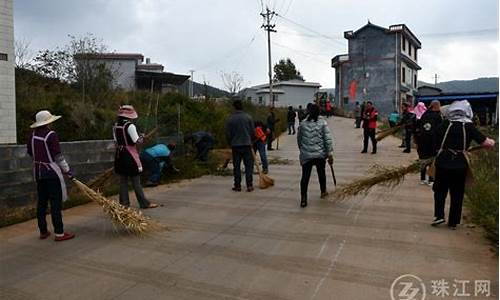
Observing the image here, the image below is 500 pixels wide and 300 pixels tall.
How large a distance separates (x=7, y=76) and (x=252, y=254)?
5644mm

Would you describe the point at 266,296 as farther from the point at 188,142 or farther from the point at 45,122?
the point at 188,142

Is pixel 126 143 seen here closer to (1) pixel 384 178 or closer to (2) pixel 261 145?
(1) pixel 384 178

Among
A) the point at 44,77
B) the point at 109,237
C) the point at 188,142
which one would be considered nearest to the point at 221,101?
the point at 44,77

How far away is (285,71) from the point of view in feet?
225

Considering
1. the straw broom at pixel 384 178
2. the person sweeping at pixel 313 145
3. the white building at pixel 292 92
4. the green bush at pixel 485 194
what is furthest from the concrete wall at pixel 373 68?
the straw broom at pixel 384 178

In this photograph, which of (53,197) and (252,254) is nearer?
(252,254)

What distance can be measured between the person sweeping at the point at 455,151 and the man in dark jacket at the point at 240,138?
11.6 ft

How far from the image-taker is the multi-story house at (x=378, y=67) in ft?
141

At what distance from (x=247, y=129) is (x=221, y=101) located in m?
Result: 11.8

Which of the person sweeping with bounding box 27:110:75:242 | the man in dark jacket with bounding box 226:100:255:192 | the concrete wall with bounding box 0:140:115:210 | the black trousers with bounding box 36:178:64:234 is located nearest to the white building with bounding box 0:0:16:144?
the concrete wall with bounding box 0:140:115:210

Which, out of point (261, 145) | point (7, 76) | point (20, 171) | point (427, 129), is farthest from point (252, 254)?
point (261, 145)

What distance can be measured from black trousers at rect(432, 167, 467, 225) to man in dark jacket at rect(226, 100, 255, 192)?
11.6 ft

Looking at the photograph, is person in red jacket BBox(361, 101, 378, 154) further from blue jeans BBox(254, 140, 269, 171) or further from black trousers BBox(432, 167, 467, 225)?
black trousers BBox(432, 167, 467, 225)

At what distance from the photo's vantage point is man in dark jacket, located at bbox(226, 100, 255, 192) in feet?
27.8
